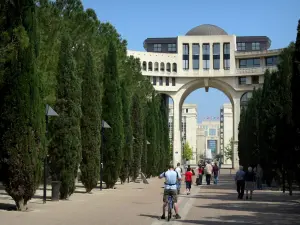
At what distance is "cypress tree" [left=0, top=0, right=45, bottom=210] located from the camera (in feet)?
53.4

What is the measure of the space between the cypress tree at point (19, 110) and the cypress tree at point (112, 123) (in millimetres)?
14265

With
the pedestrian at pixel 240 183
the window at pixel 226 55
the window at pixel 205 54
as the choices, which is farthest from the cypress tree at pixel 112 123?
the window at pixel 226 55

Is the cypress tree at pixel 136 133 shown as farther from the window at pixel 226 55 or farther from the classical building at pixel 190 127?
the classical building at pixel 190 127

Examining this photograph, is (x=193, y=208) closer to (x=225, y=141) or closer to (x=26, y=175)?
(x=26, y=175)

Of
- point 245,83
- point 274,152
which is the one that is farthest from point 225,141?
point 274,152

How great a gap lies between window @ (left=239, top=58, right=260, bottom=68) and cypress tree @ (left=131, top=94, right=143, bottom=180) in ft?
165

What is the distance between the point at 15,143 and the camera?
16328 millimetres

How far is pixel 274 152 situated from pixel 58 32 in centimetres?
1507

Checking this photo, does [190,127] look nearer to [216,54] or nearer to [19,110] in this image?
[216,54]

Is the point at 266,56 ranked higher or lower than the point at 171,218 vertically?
higher

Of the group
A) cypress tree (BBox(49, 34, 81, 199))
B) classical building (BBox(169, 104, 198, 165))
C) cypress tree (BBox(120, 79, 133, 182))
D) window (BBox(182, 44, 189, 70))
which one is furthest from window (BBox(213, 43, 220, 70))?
classical building (BBox(169, 104, 198, 165))

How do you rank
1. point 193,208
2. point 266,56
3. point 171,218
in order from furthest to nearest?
1. point 266,56
2. point 193,208
3. point 171,218

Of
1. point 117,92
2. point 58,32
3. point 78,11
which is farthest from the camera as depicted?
point 117,92

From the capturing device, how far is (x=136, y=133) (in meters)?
43.7
